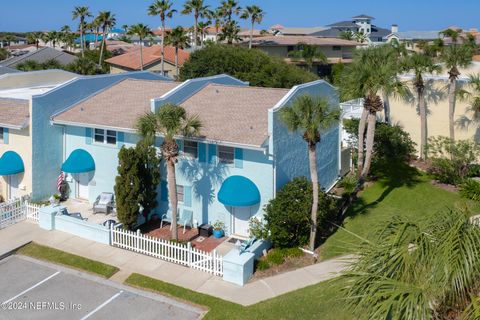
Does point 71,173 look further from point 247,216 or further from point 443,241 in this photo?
point 443,241

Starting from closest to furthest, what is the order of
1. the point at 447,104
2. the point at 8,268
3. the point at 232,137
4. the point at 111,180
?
1. the point at 8,268
2. the point at 232,137
3. the point at 111,180
4. the point at 447,104

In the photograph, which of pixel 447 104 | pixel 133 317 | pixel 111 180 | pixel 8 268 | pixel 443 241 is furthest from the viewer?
pixel 447 104

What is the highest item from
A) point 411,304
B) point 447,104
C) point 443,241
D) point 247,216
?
point 447,104

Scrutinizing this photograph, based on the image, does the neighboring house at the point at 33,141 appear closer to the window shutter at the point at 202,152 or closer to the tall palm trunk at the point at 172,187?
the window shutter at the point at 202,152


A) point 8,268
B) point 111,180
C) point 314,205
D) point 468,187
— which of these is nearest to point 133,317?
point 8,268

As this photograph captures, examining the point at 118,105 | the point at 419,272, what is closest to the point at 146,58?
the point at 118,105
